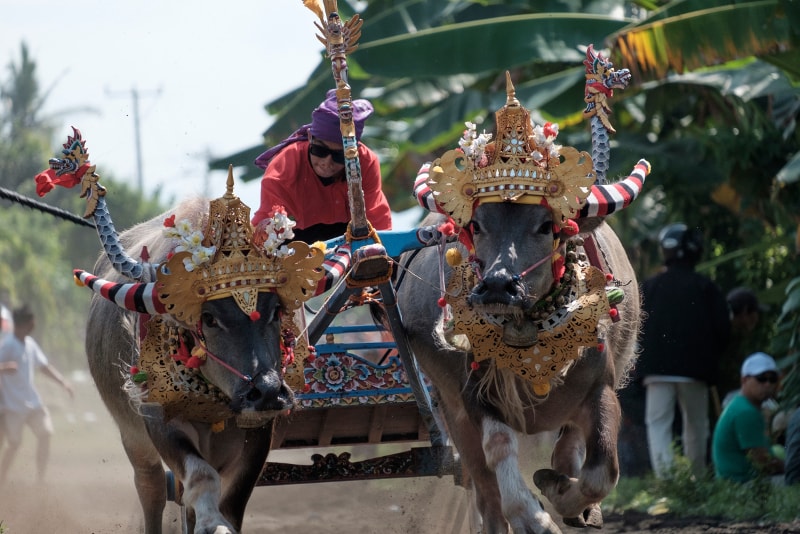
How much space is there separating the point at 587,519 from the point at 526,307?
1.30m

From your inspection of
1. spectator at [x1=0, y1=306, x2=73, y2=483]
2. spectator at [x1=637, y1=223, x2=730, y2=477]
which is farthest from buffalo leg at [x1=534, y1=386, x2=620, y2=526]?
spectator at [x1=0, y1=306, x2=73, y2=483]

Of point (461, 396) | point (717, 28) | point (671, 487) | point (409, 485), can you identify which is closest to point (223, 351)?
point (461, 396)

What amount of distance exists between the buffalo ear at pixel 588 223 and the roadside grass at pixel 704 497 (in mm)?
2810

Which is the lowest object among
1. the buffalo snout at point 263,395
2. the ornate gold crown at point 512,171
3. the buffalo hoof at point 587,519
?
the buffalo hoof at point 587,519

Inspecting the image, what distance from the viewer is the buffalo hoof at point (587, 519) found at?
20.9 ft

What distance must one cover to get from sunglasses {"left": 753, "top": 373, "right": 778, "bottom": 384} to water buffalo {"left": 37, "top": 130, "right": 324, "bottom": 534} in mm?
4489

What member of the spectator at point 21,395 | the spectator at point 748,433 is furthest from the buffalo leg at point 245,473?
the spectator at point 21,395

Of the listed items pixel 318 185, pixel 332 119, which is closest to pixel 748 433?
pixel 318 185

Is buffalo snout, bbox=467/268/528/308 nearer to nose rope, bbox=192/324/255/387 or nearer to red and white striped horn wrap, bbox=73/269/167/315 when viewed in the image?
nose rope, bbox=192/324/255/387

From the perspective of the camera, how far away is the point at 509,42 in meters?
11.2

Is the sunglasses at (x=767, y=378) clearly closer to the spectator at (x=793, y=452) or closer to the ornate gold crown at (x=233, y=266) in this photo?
the spectator at (x=793, y=452)

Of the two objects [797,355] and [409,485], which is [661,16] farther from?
[409,485]

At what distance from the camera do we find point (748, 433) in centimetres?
939

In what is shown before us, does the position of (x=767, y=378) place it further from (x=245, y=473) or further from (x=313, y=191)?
(x=245, y=473)
